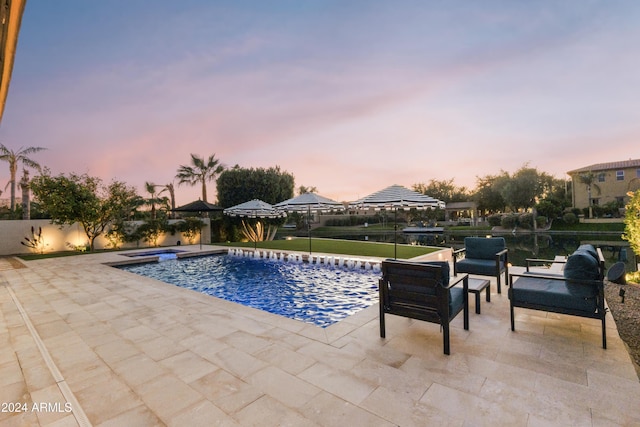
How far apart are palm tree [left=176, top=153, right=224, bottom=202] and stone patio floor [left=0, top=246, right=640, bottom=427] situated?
23.7 meters

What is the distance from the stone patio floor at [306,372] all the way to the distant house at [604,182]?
1613 inches

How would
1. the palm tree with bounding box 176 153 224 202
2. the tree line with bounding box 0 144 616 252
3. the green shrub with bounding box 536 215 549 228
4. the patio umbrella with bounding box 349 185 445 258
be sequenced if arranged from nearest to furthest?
the patio umbrella with bounding box 349 185 445 258 < the tree line with bounding box 0 144 616 252 < the palm tree with bounding box 176 153 224 202 < the green shrub with bounding box 536 215 549 228

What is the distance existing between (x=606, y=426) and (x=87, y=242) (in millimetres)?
20375

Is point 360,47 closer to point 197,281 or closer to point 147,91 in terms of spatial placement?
point 147,91

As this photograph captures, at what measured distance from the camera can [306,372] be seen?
2.65 m

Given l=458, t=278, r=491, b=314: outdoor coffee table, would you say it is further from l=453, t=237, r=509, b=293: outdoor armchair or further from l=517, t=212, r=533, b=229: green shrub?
l=517, t=212, r=533, b=229: green shrub

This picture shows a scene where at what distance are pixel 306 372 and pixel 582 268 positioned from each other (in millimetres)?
3374

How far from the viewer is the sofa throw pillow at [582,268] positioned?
3148 mm

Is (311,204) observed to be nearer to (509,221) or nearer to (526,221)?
(509,221)

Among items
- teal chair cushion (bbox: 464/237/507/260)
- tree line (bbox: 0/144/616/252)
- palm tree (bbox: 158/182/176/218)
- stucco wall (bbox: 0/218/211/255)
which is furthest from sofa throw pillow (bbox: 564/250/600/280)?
palm tree (bbox: 158/182/176/218)

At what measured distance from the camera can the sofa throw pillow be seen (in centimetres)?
315

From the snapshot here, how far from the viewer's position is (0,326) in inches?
163

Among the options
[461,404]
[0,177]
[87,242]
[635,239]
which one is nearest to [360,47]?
[635,239]

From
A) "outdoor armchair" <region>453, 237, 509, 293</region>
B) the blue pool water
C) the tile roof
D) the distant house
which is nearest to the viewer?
"outdoor armchair" <region>453, 237, 509, 293</region>
